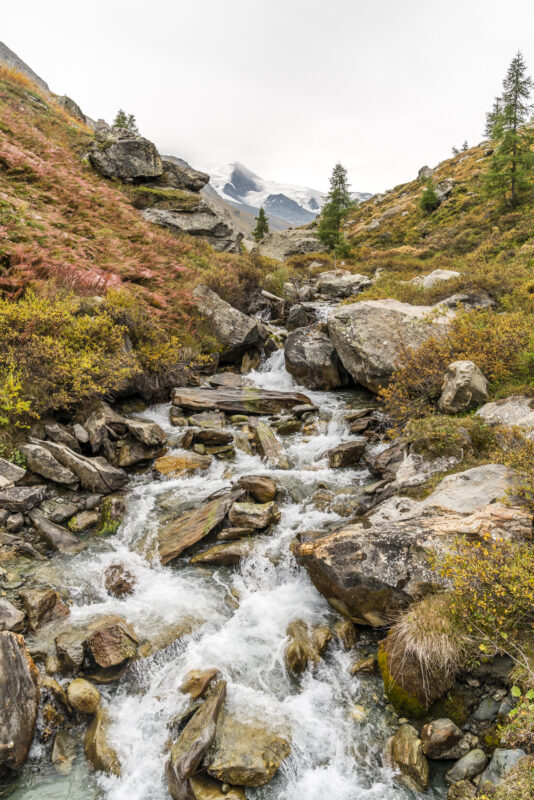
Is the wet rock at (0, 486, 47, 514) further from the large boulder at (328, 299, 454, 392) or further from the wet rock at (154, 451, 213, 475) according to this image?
the large boulder at (328, 299, 454, 392)

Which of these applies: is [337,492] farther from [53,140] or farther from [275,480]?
[53,140]

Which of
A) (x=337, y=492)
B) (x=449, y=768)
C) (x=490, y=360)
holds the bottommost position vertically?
(x=449, y=768)

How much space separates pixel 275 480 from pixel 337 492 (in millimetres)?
1635

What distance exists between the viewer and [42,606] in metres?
5.73

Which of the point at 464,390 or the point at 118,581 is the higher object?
the point at 464,390

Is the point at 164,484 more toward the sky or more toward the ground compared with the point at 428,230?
more toward the ground

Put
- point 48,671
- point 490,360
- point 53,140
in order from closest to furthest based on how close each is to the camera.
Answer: point 48,671 < point 490,360 < point 53,140

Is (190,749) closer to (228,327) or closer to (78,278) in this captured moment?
(78,278)

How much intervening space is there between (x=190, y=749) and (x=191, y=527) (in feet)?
13.2

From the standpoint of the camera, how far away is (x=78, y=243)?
55.1ft

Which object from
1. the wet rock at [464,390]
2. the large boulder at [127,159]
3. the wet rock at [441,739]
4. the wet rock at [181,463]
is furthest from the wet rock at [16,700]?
the large boulder at [127,159]

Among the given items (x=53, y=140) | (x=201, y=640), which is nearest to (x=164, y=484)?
(x=201, y=640)

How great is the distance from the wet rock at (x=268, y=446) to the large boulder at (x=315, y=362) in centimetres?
425

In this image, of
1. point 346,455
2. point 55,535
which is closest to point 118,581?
point 55,535
